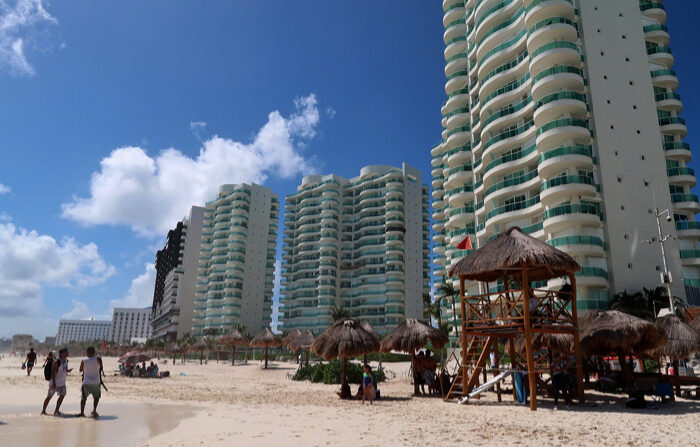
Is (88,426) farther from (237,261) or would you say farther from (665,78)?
(237,261)

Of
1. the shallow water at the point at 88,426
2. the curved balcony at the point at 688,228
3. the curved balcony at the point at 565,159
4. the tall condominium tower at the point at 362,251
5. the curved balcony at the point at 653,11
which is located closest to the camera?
the shallow water at the point at 88,426

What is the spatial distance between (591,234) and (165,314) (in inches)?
4534

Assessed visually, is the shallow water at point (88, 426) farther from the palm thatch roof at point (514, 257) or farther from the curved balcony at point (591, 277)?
the curved balcony at point (591, 277)

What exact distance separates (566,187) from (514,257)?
2681 cm

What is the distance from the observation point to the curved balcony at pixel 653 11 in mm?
47750

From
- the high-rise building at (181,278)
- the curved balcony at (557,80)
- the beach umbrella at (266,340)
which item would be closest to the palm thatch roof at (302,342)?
the beach umbrella at (266,340)

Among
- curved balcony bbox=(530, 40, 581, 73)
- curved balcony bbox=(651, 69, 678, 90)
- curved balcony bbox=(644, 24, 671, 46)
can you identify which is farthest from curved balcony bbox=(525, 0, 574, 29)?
curved balcony bbox=(651, 69, 678, 90)

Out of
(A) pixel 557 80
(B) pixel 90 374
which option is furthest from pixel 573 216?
(B) pixel 90 374

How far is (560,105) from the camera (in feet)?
135

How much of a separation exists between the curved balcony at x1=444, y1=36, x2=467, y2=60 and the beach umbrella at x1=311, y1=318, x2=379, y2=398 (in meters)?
49.3

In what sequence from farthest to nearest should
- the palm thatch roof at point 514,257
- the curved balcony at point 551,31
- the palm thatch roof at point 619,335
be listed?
the curved balcony at point 551,31, the palm thatch roof at point 619,335, the palm thatch roof at point 514,257

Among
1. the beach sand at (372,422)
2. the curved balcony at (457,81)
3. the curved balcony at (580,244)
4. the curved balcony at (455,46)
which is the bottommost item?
the beach sand at (372,422)

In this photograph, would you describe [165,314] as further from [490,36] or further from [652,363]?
[652,363]

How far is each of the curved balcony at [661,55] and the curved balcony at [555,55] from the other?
9.07 metres
